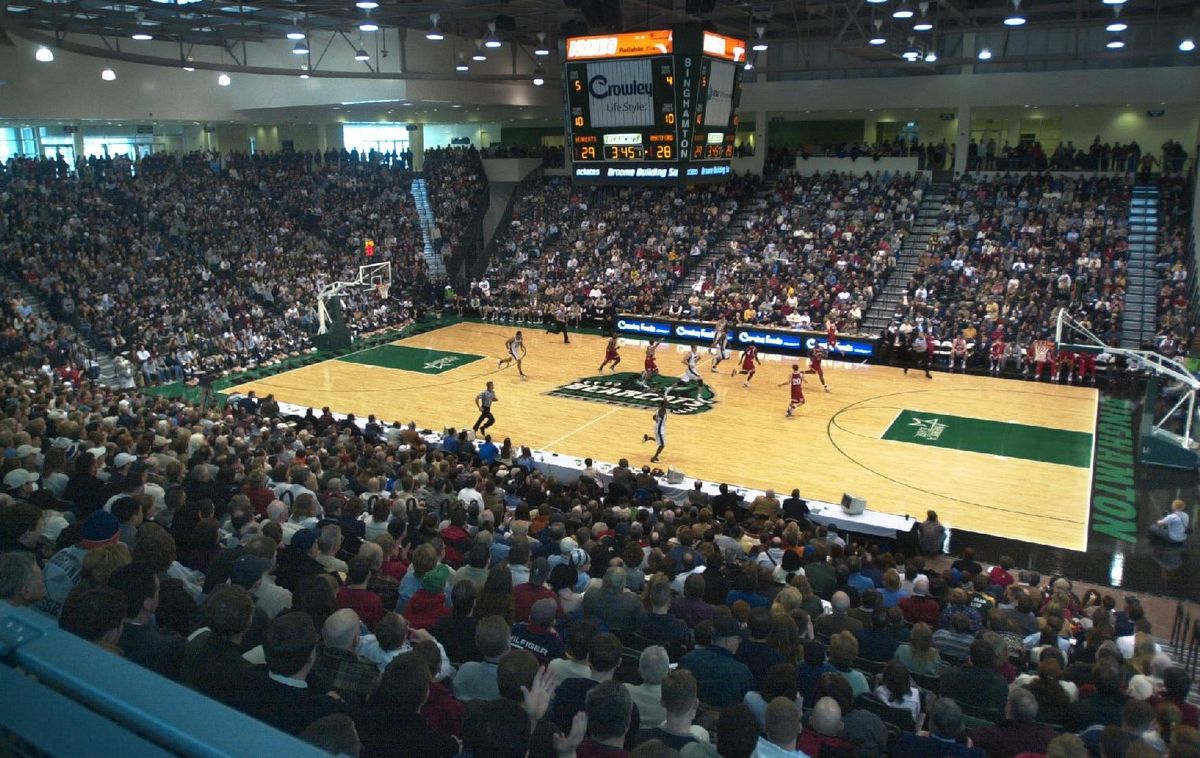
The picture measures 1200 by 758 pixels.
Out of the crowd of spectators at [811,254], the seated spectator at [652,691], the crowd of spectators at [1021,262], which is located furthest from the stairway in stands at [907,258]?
the seated spectator at [652,691]

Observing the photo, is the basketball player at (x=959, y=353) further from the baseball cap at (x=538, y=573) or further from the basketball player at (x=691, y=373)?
the baseball cap at (x=538, y=573)

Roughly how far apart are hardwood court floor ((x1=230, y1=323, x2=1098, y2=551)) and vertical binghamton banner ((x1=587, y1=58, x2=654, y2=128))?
7104mm

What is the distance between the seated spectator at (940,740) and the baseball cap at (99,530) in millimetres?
5311

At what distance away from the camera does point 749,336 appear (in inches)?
1168

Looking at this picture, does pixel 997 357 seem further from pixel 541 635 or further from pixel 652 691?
pixel 652 691

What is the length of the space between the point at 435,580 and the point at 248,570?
123 cm

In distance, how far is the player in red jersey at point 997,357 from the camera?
26.2m

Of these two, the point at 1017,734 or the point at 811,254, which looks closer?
the point at 1017,734

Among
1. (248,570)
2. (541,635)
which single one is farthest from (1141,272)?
(248,570)

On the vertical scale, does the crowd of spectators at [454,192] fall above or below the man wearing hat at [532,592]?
above

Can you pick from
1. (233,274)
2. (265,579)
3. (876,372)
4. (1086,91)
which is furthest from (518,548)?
(1086,91)

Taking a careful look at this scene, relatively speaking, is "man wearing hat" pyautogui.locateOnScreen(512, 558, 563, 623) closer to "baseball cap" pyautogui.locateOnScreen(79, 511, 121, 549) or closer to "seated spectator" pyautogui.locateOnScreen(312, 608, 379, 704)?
"seated spectator" pyautogui.locateOnScreen(312, 608, 379, 704)

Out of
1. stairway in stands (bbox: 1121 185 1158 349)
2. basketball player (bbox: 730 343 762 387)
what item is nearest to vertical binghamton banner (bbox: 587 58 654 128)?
basketball player (bbox: 730 343 762 387)

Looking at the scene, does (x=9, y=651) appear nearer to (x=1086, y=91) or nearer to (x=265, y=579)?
(x=265, y=579)
